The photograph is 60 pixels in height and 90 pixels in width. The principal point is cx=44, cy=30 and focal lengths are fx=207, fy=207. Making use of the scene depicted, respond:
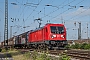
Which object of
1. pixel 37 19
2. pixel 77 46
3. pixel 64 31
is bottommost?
pixel 77 46

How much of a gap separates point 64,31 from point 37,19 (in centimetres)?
1071

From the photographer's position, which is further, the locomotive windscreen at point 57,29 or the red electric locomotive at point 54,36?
the locomotive windscreen at point 57,29

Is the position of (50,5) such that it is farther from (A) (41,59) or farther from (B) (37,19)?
(A) (41,59)

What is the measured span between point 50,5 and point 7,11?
12935 mm

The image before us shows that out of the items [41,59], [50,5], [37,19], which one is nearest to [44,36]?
[50,5]

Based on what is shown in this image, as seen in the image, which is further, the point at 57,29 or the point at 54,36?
the point at 57,29

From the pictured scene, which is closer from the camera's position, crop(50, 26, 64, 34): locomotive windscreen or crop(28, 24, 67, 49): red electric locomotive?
crop(28, 24, 67, 49): red electric locomotive

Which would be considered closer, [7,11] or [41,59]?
[41,59]

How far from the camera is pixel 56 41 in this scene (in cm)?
2675

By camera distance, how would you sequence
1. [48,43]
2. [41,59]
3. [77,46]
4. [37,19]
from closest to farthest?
[41,59] < [48,43] < [37,19] < [77,46]

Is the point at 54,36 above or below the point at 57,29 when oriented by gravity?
below

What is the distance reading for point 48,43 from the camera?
26.3 m

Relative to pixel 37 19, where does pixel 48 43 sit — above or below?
below

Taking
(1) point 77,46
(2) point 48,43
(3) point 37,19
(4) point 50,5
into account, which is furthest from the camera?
(1) point 77,46
